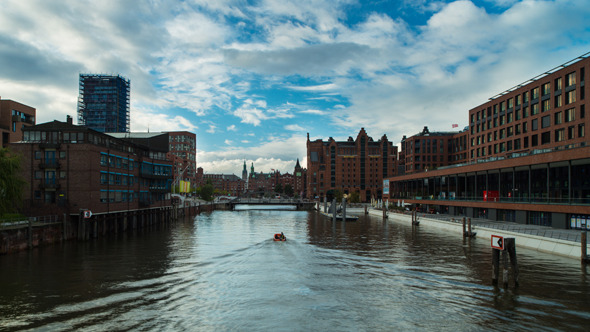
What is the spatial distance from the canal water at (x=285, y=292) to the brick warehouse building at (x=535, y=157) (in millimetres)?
18800

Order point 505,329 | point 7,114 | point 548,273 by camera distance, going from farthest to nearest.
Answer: point 7,114 → point 548,273 → point 505,329

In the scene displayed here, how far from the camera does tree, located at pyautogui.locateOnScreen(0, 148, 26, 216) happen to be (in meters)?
41.5

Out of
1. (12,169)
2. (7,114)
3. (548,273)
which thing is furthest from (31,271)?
(7,114)

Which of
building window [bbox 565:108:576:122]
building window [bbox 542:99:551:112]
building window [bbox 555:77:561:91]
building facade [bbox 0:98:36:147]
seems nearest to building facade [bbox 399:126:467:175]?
building window [bbox 542:99:551:112]

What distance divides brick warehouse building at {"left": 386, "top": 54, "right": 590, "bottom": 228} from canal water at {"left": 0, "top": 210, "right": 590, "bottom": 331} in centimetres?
1880

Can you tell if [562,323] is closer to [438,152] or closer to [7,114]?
[7,114]

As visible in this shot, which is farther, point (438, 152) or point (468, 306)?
point (438, 152)

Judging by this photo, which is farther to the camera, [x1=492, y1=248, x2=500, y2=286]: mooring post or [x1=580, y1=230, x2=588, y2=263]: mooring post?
[x1=580, y1=230, x2=588, y2=263]: mooring post

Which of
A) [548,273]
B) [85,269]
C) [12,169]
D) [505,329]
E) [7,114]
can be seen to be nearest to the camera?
[505,329]

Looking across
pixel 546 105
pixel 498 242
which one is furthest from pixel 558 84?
pixel 498 242

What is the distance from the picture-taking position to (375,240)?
55.8 m

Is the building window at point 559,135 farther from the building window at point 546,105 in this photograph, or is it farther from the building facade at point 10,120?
the building facade at point 10,120

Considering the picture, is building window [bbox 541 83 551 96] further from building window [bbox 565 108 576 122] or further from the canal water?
the canal water

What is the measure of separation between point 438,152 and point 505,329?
462 feet
